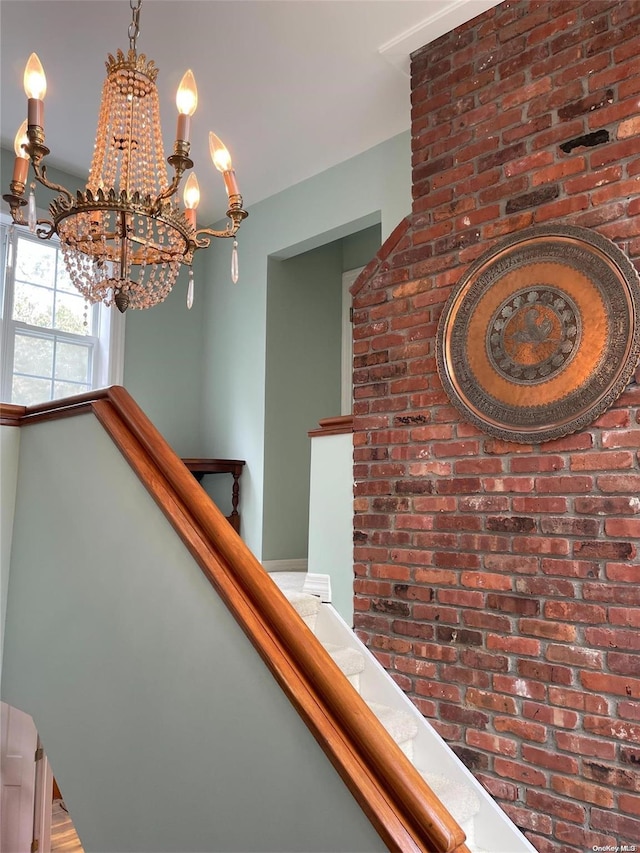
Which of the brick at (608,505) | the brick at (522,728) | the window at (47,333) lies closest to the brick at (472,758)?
the brick at (522,728)

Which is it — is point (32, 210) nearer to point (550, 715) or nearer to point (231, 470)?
point (550, 715)

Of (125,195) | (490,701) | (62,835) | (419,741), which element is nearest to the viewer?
(125,195)

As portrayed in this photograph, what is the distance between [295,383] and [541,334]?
2.49 meters

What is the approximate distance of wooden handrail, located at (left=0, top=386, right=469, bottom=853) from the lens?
1.02 meters

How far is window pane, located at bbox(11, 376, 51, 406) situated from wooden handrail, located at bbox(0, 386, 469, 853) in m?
2.41

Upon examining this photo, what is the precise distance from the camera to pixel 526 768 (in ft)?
7.13

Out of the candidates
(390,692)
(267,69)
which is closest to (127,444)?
(390,692)

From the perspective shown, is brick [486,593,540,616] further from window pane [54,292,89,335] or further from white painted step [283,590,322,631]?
window pane [54,292,89,335]

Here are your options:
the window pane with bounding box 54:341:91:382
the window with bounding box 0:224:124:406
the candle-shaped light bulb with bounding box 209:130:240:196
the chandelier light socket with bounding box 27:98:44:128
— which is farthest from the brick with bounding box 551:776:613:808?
the window pane with bounding box 54:341:91:382

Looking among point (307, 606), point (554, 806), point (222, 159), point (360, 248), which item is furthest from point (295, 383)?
point (554, 806)

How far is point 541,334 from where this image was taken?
2238 mm

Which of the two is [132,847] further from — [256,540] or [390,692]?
[256,540]

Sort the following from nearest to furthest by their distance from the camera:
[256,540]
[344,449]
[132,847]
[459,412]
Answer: [132,847] → [459,412] → [344,449] → [256,540]

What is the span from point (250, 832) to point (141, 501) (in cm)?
78
